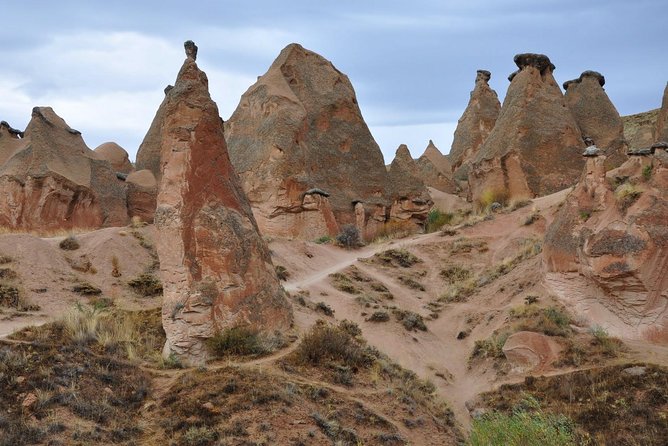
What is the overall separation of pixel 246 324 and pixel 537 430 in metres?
5.63

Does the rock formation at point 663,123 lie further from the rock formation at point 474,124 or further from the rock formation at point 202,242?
the rock formation at point 202,242

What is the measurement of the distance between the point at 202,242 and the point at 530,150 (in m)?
18.9

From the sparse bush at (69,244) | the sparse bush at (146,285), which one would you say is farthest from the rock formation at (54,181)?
the sparse bush at (146,285)

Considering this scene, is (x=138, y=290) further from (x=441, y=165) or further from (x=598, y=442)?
(x=441, y=165)

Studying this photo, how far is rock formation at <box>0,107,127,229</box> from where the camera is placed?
86.5ft

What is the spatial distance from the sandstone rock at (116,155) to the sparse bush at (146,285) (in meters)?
16.1

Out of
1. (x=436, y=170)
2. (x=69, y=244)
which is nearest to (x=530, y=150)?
(x=436, y=170)

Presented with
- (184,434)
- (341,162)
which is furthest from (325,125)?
(184,434)

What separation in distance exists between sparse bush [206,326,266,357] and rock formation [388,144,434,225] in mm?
17820

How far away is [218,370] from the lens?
12602mm

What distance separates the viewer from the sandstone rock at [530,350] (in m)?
15.8

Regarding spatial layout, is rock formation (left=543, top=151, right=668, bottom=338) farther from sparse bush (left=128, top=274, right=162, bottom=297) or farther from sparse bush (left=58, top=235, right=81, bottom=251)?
sparse bush (left=58, top=235, right=81, bottom=251)

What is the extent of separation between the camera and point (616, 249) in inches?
656

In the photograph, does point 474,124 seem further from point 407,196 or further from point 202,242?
point 202,242
